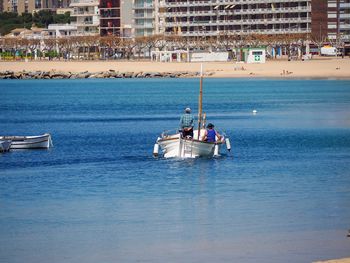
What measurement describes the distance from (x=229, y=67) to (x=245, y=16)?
129 ft

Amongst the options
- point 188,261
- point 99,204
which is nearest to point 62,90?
point 99,204

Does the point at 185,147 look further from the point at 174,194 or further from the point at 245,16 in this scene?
the point at 245,16

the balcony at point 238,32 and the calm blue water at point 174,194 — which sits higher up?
the balcony at point 238,32

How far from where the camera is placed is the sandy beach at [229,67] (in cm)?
14400

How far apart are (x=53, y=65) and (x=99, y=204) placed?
147143 millimetres

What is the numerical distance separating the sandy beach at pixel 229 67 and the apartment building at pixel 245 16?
2230 cm

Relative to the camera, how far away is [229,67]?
160 metres

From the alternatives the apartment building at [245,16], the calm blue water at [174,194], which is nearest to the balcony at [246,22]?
the apartment building at [245,16]

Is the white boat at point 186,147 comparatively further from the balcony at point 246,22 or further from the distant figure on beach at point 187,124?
the balcony at point 246,22

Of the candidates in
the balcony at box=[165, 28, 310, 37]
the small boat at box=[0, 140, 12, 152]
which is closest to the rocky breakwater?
the balcony at box=[165, 28, 310, 37]

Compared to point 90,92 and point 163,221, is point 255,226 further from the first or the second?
point 90,92

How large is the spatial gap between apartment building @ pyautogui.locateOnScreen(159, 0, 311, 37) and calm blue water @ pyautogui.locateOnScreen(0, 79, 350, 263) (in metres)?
116

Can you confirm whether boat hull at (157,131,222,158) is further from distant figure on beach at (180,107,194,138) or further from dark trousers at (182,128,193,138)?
distant figure on beach at (180,107,194,138)

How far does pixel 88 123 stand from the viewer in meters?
71.6
